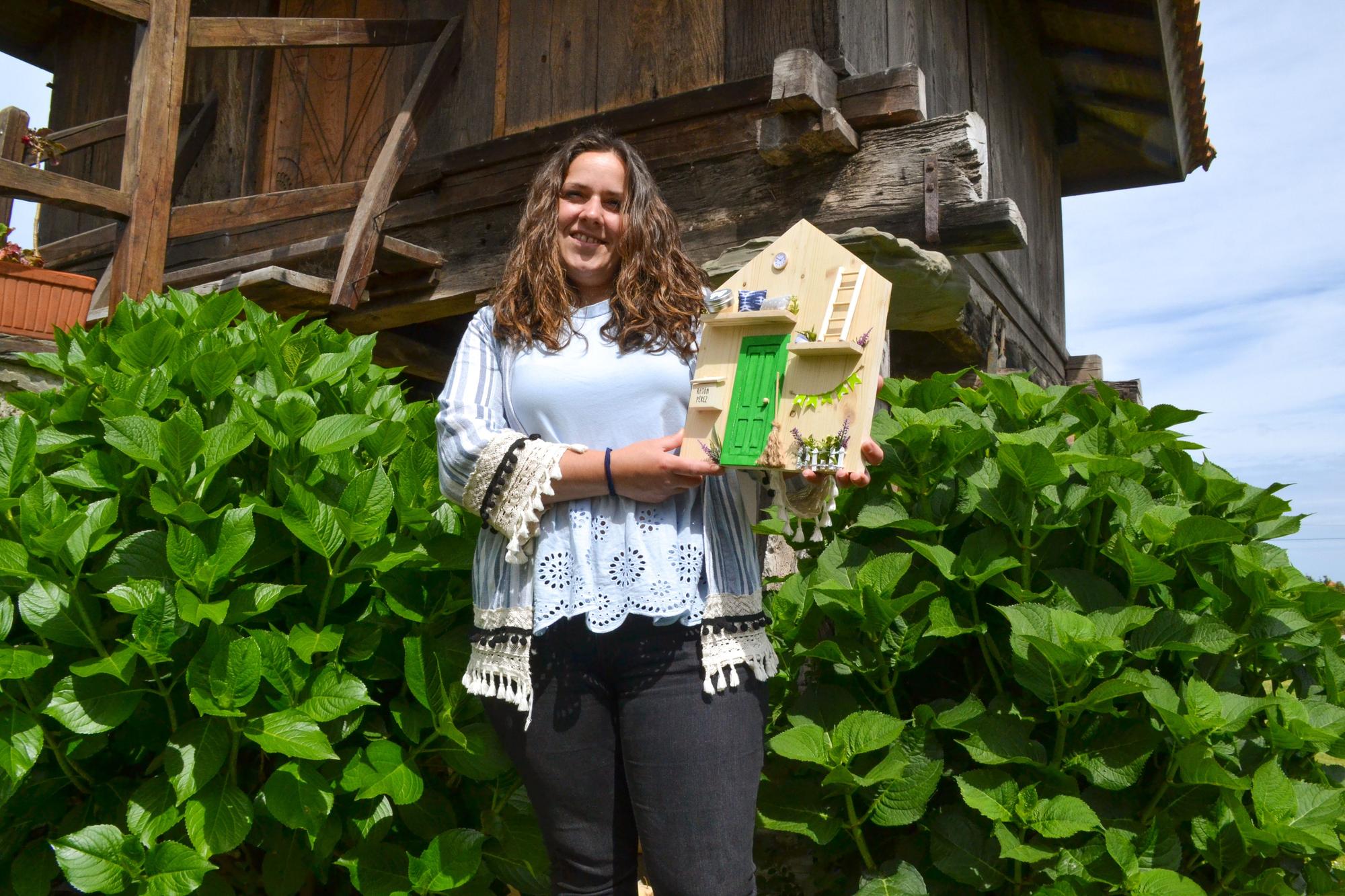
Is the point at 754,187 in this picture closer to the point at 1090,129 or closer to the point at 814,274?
the point at 814,274

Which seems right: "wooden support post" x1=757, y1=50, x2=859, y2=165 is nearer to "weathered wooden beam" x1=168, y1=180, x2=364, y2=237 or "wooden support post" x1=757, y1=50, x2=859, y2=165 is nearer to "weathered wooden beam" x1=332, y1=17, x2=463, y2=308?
"weathered wooden beam" x1=332, y1=17, x2=463, y2=308

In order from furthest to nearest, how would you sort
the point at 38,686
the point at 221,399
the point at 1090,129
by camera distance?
the point at 1090,129 < the point at 221,399 < the point at 38,686

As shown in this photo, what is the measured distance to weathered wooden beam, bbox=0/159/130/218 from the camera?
13.2ft

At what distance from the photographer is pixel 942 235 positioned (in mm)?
3793

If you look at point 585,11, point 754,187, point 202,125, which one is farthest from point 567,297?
point 202,125

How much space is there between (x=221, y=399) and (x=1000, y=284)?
15.6 feet

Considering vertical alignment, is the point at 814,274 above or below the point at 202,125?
below

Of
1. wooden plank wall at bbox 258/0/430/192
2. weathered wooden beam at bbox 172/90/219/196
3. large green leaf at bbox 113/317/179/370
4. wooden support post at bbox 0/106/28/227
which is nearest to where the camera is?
large green leaf at bbox 113/317/179/370

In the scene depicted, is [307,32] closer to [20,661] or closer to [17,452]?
[17,452]

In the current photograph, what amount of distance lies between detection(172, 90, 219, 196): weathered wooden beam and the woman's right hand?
5665mm

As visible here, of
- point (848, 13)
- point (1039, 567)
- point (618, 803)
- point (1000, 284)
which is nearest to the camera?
point (618, 803)

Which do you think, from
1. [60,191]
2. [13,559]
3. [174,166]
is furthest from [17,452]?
[174,166]

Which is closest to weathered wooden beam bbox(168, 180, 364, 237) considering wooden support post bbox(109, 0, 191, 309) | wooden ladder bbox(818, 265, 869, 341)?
wooden support post bbox(109, 0, 191, 309)

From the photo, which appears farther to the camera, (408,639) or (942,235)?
(942,235)
